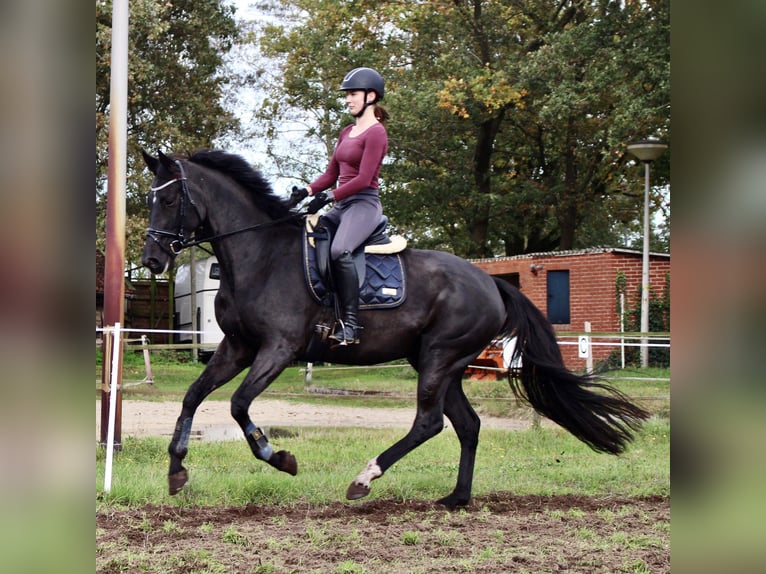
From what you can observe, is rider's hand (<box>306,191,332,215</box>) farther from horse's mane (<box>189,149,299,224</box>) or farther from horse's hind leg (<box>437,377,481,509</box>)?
horse's hind leg (<box>437,377,481,509</box>)

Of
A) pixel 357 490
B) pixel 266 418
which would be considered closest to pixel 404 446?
pixel 357 490

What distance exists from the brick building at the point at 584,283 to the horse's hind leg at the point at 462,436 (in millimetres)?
12198

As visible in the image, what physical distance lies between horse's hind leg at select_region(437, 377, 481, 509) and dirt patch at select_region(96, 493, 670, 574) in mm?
139

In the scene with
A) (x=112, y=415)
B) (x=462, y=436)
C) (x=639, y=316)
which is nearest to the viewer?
(x=112, y=415)

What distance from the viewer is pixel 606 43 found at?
19578 mm

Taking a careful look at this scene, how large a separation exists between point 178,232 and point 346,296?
1259 mm

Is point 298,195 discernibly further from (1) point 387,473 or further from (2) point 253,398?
(1) point 387,473

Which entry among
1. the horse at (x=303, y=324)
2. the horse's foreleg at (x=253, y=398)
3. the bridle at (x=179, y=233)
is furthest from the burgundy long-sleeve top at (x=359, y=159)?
the horse's foreleg at (x=253, y=398)

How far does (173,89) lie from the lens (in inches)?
861
